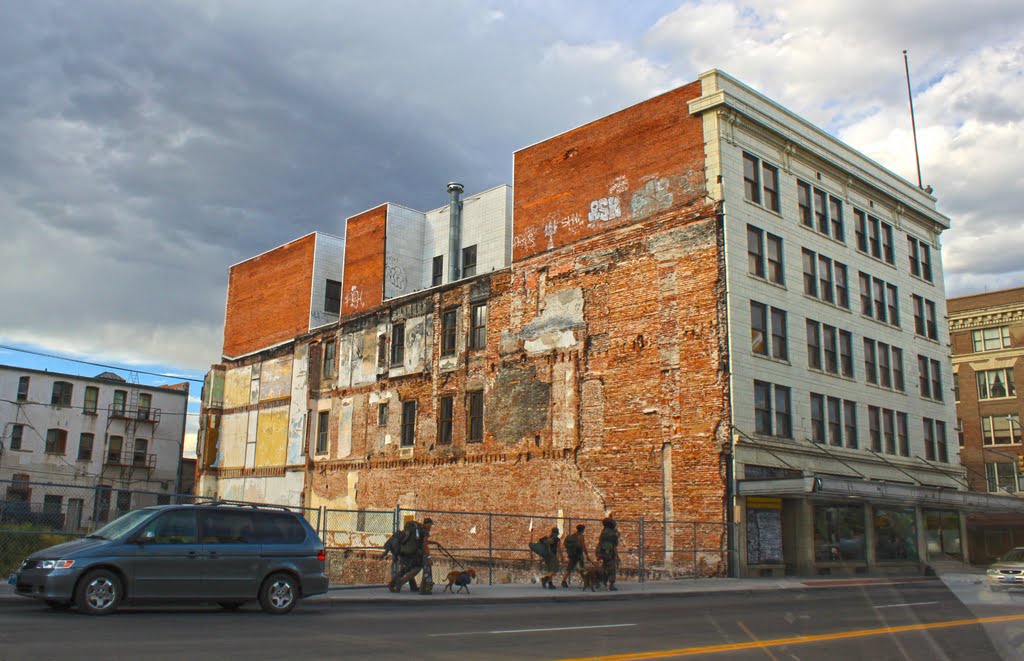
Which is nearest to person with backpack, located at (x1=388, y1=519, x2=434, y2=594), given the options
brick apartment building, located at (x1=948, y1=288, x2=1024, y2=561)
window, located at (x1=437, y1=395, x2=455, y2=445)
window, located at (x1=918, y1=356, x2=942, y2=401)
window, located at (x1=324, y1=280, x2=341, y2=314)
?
window, located at (x1=437, y1=395, x2=455, y2=445)

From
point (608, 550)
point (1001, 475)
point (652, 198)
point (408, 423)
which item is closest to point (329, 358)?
point (408, 423)

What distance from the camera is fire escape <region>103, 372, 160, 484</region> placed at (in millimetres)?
63094

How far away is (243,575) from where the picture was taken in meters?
14.1

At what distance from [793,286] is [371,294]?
20572mm

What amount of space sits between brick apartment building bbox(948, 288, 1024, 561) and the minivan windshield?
52449mm

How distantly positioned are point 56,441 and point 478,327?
38.1 m

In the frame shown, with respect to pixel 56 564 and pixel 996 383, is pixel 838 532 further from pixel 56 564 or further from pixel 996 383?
pixel 996 383

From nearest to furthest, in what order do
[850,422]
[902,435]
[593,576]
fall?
1. [593,576]
2. [850,422]
3. [902,435]

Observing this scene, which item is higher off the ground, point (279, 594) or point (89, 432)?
point (89, 432)

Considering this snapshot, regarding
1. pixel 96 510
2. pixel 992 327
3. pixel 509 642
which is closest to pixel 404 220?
pixel 96 510

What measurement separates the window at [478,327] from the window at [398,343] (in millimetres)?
4354

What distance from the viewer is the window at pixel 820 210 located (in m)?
33.8

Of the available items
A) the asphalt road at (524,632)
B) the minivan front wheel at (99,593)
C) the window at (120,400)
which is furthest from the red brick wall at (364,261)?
the minivan front wheel at (99,593)

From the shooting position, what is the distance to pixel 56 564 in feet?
40.8
